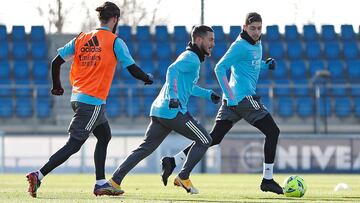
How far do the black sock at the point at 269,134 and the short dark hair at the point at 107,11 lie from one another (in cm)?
218

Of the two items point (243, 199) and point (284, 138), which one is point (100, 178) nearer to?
point (243, 199)

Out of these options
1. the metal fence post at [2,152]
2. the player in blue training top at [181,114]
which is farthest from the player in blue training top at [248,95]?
the metal fence post at [2,152]

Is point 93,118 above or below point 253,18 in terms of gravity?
below

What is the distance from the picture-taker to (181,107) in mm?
11305

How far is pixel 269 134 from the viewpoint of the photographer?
11844 mm

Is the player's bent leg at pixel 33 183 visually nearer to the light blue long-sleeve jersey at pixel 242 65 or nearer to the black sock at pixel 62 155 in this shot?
the black sock at pixel 62 155

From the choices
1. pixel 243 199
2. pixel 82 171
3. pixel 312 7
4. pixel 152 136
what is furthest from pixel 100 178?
pixel 312 7

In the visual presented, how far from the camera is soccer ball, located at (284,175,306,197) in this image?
37.8 ft

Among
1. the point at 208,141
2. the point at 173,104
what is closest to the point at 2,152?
the point at 208,141

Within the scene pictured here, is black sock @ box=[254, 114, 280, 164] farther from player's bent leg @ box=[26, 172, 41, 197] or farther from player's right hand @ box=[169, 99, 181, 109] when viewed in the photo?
player's bent leg @ box=[26, 172, 41, 197]

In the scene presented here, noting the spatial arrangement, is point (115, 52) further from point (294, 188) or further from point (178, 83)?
point (294, 188)

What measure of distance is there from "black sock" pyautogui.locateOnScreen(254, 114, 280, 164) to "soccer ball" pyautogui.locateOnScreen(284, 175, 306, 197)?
1.24 ft

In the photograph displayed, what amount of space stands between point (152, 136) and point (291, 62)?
21171 millimetres

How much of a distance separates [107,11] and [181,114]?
4.48ft
